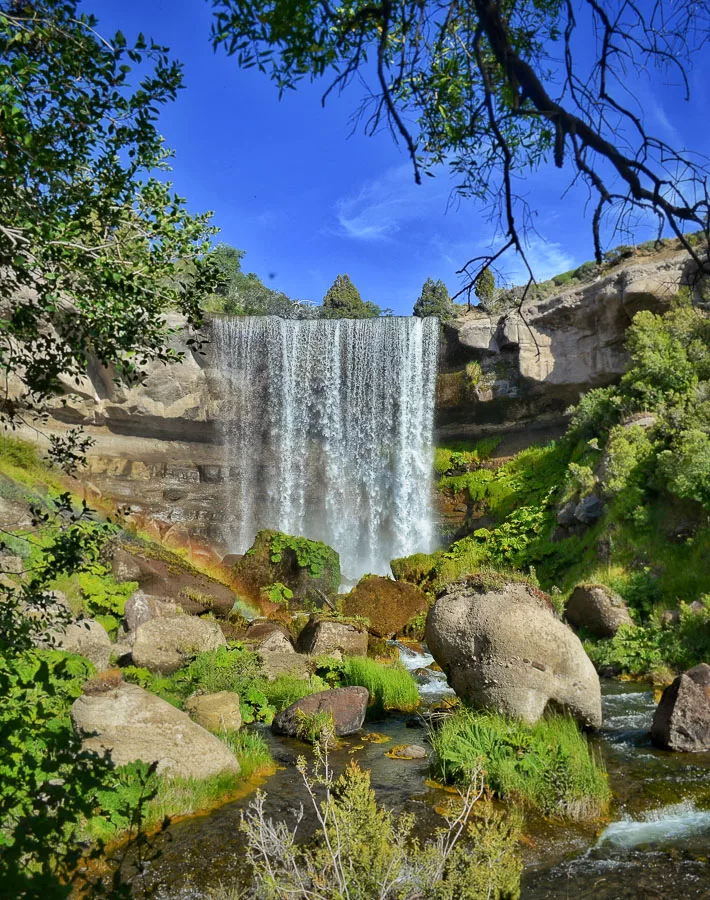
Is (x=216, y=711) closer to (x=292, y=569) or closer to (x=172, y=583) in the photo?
(x=172, y=583)

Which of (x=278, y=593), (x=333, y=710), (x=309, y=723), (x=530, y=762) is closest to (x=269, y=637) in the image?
(x=333, y=710)

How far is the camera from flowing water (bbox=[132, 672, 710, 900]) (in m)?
4.47

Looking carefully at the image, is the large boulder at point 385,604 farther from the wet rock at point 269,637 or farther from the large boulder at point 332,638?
the large boulder at point 332,638

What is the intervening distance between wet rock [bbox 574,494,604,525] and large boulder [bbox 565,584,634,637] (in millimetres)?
4534

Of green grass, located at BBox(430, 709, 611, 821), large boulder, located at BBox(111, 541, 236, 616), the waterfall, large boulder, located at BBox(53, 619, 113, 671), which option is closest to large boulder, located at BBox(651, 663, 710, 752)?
green grass, located at BBox(430, 709, 611, 821)

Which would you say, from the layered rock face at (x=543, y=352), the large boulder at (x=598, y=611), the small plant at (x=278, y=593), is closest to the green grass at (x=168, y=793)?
the large boulder at (x=598, y=611)

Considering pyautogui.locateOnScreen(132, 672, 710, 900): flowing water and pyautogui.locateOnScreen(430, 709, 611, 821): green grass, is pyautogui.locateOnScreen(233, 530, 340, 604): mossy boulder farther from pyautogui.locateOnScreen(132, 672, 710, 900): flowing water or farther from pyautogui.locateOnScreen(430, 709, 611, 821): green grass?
pyautogui.locateOnScreen(430, 709, 611, 821): green grass

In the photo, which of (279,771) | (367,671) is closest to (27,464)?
(367,671)

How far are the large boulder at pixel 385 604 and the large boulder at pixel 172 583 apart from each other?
303 centimetres

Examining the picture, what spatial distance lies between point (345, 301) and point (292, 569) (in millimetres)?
39692

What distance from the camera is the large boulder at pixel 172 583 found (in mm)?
14109

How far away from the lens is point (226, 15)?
2854 millimetres

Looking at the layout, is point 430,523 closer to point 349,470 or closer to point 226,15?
point 349,470

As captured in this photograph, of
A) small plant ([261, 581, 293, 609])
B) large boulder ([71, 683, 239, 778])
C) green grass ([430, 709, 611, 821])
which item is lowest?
small plant ([261, 581, 293, 609])
